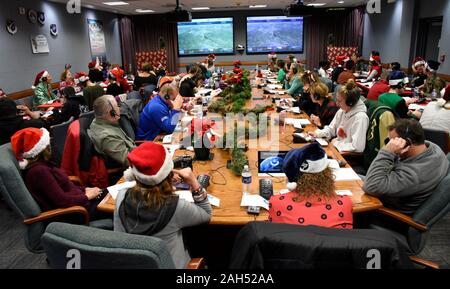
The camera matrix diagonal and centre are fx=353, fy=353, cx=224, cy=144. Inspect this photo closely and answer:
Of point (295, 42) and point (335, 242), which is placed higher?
point (295, 42)

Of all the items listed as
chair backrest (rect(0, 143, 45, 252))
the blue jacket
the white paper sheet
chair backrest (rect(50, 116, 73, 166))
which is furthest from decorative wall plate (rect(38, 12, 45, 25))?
the white paper sheet

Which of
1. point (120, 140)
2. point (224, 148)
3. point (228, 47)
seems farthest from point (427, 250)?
point (228, 47)

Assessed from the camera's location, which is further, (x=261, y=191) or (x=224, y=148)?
(x=224, y=148)

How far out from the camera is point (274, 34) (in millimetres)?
13492

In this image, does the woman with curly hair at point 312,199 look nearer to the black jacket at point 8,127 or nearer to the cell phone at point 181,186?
the cell phone at point 181,186

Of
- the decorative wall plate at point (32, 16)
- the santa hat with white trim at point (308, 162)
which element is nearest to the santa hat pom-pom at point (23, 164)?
the santa hat with white trim at point (308, 162)

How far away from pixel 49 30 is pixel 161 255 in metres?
8.79

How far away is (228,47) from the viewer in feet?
44.6

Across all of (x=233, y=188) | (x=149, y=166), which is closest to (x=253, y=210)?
(x=233, y=188)

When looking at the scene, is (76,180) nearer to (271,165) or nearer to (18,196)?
(18,196)

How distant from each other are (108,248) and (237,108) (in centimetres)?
334

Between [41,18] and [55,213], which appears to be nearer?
[55,213]
